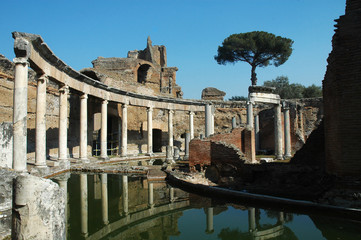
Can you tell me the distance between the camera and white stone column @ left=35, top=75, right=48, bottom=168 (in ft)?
36.7

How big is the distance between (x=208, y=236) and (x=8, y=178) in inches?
136

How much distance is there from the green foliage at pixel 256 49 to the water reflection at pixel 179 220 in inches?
1117

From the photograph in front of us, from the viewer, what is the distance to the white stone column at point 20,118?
→ 8.62 m

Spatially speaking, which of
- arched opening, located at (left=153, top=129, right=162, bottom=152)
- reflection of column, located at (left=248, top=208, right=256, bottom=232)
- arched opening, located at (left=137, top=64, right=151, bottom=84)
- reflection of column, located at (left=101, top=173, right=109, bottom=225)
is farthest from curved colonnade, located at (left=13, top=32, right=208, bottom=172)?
arched opening, located at (left=137, top=64, right=151, bottom=84)

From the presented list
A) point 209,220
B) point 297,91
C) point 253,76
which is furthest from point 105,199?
point 297,91

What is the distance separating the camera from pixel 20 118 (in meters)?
8.84

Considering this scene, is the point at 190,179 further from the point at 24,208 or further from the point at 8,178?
the point at 24,208

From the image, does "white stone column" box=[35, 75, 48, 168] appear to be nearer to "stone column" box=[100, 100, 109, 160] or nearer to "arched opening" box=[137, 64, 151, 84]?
"stone column" box=[100, 100, 109, 160]

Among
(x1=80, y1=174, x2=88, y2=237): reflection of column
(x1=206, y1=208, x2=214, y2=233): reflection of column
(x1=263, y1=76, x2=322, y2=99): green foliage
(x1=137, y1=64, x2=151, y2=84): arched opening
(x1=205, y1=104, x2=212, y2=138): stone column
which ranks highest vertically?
(x1=137, y1=64, x2=151, y2=84): arched opening

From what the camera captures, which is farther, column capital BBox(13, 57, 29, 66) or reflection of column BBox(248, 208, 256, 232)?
column capital BBox(13, 57, 29, 66)

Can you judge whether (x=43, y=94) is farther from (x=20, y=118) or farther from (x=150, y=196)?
(x=150, y=196)

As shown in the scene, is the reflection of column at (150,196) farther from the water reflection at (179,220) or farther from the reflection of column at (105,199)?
the reflection of column at (105,199)

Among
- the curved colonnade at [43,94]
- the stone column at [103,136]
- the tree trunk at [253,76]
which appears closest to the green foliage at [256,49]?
the tree trunk at [253,76]

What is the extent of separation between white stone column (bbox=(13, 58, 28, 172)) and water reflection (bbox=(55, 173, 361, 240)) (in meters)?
1.76
